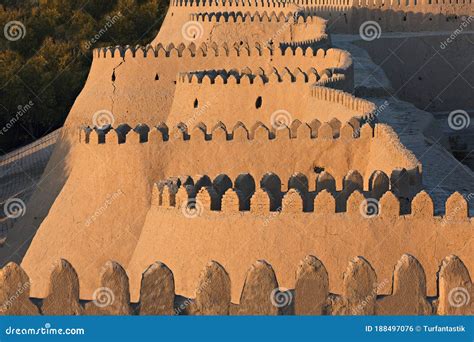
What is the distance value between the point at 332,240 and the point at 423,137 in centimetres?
1320

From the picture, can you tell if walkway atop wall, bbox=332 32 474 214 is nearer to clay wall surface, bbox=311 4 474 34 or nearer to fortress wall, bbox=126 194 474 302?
fortress wall, bbox=126 194 474 302

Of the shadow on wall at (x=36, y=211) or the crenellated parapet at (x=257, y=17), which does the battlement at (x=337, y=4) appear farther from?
the shadow on wall at (x=36, y=211)

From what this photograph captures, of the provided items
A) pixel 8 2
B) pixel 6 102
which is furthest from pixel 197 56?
pixel 8 2

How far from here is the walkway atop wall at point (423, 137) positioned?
27922 mm

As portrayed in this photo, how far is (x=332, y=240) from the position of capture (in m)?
21.6

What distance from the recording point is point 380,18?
63.2 m

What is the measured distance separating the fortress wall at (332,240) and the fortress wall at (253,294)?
350 centimetres

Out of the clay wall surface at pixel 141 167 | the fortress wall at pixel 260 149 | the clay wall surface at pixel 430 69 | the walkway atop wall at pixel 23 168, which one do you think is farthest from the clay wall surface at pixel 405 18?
the fortress wall at pixel 260 149

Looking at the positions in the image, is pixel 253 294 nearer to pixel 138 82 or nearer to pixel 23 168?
pixel 138 82

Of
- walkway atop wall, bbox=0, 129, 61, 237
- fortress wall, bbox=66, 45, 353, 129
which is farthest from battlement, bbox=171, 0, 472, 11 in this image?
fortress wall, bbox=66, 45, 353, 129

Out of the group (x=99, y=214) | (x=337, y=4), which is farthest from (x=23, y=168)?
(x=99, y=214)

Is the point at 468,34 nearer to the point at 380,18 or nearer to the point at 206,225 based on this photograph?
the point at 380,18

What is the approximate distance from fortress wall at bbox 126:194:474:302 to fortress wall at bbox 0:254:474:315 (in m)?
3.50

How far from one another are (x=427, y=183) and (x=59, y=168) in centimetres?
1172
